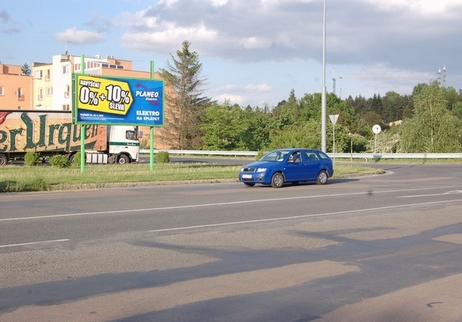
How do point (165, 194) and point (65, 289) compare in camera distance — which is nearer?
point (65, 289)

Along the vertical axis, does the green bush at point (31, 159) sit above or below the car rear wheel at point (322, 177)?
above

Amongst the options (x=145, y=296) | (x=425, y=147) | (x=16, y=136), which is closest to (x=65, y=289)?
(x=145, y=296)

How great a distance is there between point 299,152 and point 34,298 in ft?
62.4

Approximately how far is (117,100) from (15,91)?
56059 millimetres

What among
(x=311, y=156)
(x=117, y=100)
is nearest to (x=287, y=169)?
(x=311, y=156)

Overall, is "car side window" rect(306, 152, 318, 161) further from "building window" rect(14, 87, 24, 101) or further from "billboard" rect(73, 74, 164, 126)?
"building window" rect(14, 87, 24, 101)

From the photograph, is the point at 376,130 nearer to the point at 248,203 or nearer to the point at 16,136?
the point at 16,136

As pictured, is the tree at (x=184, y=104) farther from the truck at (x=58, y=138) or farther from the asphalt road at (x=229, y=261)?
the asphalt road at (x=229, y=261)

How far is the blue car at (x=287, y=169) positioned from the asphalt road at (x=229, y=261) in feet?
19.9

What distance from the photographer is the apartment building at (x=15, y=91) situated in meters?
81.9

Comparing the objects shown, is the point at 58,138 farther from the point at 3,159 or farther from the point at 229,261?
the point at 229,261

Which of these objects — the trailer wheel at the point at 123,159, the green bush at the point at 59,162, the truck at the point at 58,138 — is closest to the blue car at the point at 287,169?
the green bush at the point at 59,162

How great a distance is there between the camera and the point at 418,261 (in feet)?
31.6

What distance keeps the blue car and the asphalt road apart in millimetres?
6063
